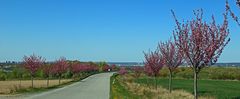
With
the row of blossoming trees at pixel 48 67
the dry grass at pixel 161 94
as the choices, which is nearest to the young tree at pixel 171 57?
the dry grass at pixel 161 94

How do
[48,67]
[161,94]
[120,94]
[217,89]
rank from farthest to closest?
[48,67]
[217,89]
[120,94]
[161,94]

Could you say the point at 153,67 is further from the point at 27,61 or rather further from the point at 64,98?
the point at 27,61

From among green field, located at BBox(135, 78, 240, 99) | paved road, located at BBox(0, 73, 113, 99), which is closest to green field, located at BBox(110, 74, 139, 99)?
paved road, located at BBox(0, 73, 113, 99)

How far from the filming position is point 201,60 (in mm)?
20719

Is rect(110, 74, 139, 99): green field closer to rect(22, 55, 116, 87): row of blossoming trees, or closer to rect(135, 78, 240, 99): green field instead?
rect(135, 78, 240, 99): green field

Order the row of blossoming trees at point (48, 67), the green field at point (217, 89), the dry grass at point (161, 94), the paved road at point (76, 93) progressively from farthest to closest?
the row of blossoming trees at point (48, 67) < the paved road at point (76, 93) < the green field at point (217, 89) < the dry grass at point (161, 94)

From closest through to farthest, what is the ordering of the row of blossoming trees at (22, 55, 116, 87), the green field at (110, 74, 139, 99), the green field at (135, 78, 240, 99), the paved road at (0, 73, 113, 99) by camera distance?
1. the green field at (110, 74, 139, 99)
2. the green field at (135, 78, 240, 99)
3. the paved road at (0, 73, 113, 99)
4. the row of blossoming trees at (22, 55, 116, 87)

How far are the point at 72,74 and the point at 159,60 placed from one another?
8123 cm

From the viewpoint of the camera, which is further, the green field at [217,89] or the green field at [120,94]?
the green field at [217,89]

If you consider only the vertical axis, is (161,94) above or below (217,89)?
above

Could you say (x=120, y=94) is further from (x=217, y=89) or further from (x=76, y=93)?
(x=217, y=89)

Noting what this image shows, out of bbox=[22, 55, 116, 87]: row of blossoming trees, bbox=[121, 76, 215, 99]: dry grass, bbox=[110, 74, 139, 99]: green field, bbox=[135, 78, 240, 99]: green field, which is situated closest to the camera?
bbox=[121, 76, 215, 99]: dry grass

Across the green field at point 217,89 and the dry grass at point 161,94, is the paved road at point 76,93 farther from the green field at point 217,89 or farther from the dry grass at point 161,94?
the green field at point 217,89

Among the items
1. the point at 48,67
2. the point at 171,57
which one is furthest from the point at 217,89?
the point at 48,67
